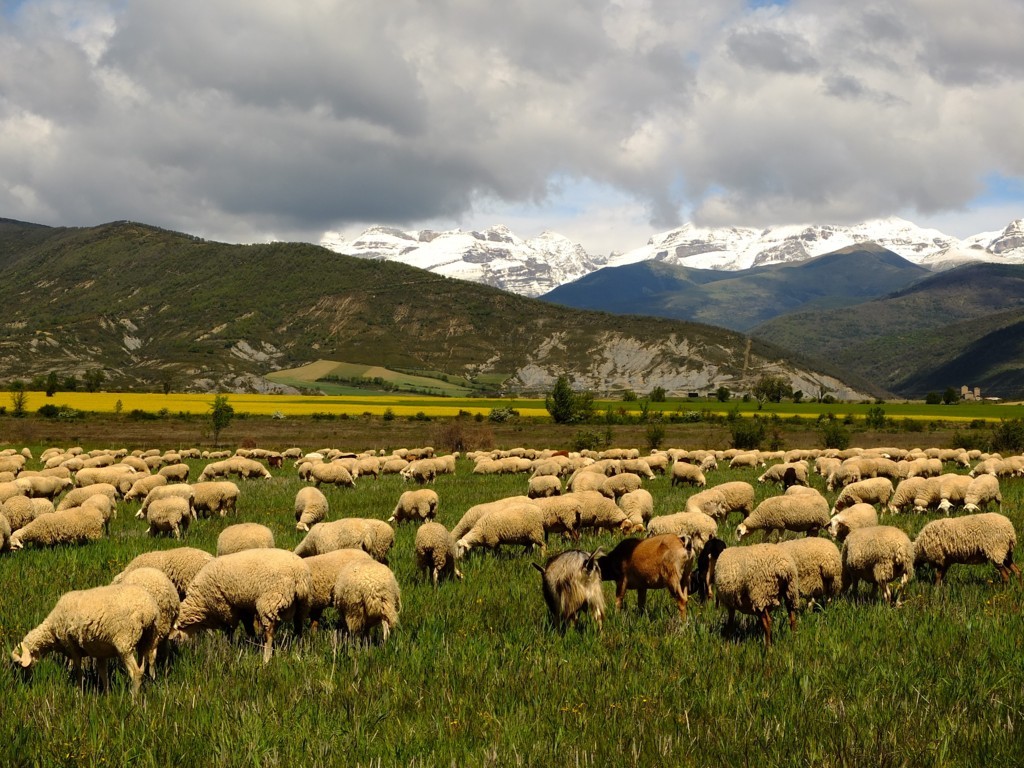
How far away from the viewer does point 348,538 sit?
1306cm

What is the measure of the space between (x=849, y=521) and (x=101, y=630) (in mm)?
13344

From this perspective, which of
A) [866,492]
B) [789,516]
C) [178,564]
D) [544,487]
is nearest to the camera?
[178,564]

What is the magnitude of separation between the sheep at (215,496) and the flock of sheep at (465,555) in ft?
0.18

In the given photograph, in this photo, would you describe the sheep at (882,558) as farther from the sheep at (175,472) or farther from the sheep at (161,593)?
the sheep at (175,472)

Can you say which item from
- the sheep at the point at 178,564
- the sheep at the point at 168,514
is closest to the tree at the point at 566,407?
the sheep at the point at 168,514

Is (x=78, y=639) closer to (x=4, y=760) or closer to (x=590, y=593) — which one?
(x=4, y=760)

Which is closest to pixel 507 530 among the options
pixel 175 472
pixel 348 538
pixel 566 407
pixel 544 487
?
pixel 348 538

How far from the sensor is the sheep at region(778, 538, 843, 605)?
1070 centimetres

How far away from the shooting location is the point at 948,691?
707 cm

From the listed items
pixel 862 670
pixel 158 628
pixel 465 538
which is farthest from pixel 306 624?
pixel 862 670

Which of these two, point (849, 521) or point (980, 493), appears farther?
point (980, 493)

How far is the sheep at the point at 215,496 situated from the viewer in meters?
21.2

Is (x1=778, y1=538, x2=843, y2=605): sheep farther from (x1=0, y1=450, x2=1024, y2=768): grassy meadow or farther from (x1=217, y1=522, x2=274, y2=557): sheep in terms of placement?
(x1=217, y1=522, x2=274, y2=557): sheep

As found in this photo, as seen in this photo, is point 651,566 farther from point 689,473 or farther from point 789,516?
point 689,473
